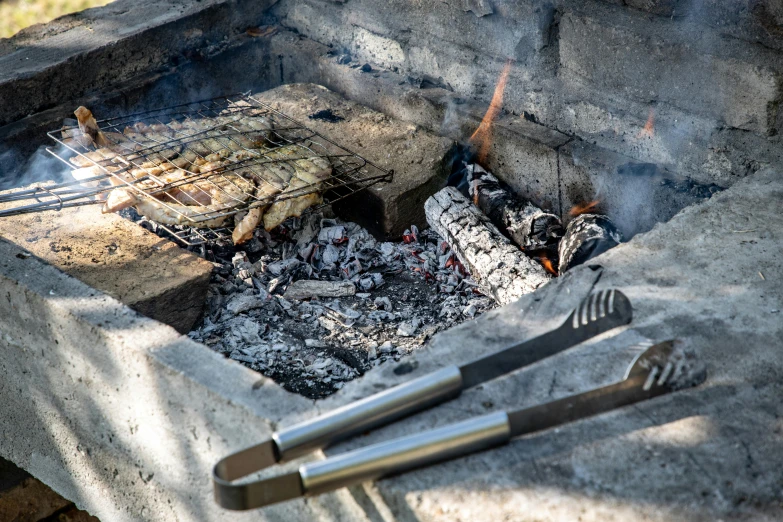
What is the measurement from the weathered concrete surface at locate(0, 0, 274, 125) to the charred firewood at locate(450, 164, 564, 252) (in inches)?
72.8

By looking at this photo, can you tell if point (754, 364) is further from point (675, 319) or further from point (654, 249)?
point (654, 249)

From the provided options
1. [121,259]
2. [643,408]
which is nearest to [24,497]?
[121,259]

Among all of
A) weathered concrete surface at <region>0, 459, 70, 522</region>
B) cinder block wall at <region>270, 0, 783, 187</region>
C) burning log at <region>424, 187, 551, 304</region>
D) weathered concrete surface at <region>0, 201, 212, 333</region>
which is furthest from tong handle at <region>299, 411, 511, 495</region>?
weathered concrete surface at <region>0, 459, 70, 522</region>

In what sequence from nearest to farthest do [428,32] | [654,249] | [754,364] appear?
[754,364]
[654,249]
[428,32]

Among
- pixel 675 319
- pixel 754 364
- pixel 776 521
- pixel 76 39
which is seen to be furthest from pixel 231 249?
pixel 776 521

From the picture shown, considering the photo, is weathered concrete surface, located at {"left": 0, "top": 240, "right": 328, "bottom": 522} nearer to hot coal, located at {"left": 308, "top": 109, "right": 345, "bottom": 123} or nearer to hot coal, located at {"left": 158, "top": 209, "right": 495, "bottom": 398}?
hot coal, located at {"left": 158, "top": 209, "right": 495, "bottom": 398}

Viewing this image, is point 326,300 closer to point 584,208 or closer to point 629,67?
point 584,208

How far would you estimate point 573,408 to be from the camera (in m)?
1.83

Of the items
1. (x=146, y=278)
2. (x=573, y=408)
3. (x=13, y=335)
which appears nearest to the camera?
(x=573, y=408)

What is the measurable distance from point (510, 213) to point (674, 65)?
896mm

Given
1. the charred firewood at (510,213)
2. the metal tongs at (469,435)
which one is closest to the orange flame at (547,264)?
the charred firewood at (510,213)

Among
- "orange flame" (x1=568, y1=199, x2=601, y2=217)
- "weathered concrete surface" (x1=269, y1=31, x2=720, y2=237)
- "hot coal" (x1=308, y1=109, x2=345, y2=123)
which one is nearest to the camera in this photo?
"weathered concrete surface" (x1=269, y1=31, x2=720, y2=237)

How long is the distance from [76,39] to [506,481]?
3.58m

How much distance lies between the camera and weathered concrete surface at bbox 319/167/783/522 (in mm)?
1706
